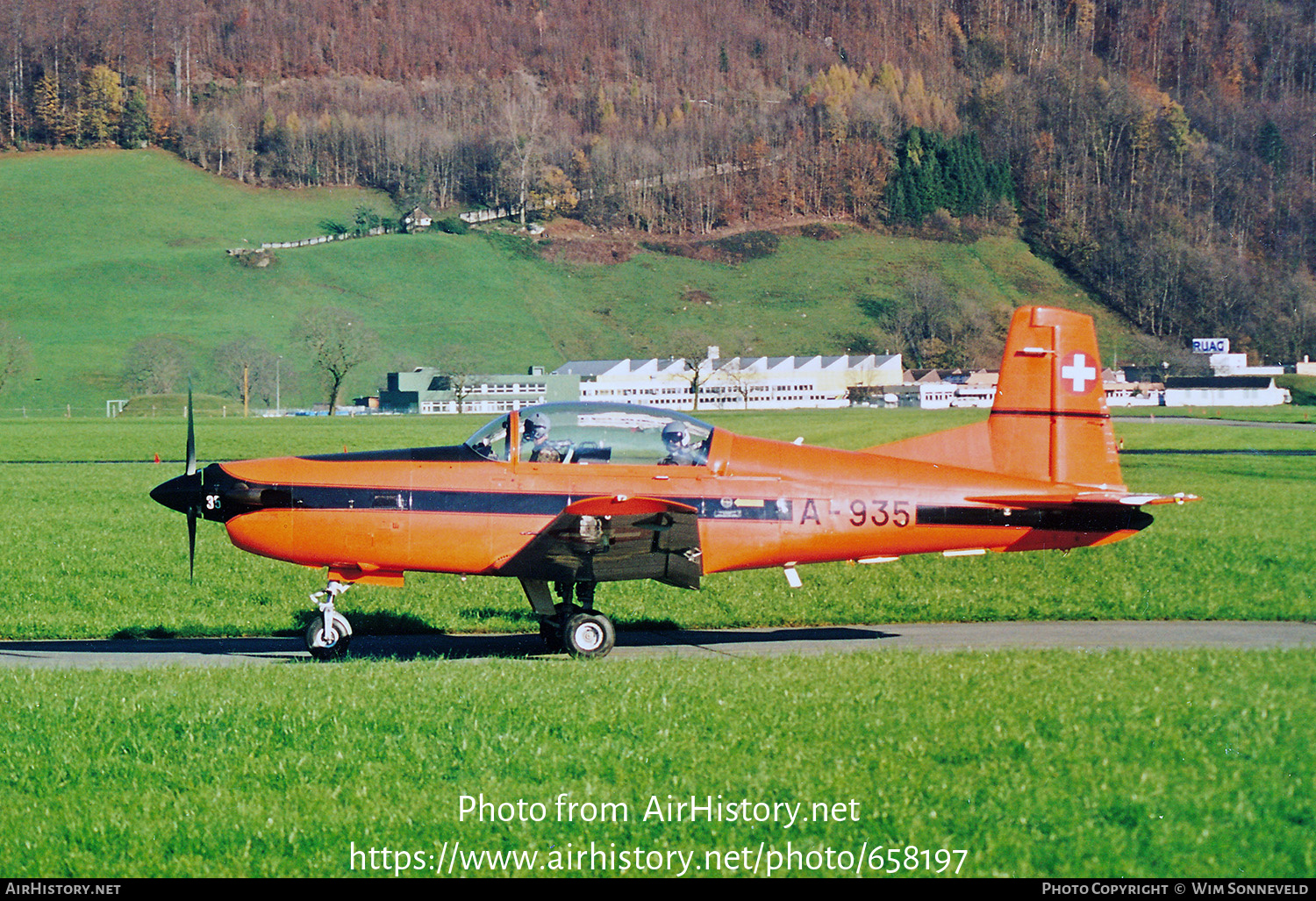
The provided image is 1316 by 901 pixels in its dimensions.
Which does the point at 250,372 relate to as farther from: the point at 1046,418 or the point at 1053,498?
the point at 1053,498

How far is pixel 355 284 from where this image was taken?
13888 centimetres

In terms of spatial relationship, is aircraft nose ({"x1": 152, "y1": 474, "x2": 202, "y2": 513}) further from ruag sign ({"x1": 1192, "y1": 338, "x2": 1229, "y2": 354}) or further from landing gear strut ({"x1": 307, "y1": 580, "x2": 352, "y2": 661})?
ruag sign ({"x1": 1192, "y1": 338, "x2": 1229, "y2": 354})

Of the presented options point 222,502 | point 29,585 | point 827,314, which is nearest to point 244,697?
point 222,502

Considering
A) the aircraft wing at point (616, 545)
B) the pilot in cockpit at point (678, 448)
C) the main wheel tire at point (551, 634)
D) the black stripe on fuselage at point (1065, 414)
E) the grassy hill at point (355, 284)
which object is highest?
the grassy hill at point (355, 284)

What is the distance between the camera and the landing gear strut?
11227 mm

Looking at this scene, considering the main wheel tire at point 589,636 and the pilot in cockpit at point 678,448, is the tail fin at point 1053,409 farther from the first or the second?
the main wheel tire at point 589,636

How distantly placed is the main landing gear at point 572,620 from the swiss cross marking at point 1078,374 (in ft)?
17.5

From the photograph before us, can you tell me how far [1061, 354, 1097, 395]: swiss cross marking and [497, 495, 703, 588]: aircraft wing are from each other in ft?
14.1

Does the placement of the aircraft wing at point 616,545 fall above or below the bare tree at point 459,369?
below

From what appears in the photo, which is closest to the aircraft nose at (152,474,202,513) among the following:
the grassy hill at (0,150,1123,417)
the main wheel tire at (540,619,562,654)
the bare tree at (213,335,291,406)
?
the main wheel tire at (540,619,562,654)

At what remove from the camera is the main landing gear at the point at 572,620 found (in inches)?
436

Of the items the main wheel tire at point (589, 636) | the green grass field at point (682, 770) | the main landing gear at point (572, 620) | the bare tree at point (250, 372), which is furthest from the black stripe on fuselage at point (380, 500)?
the bare tree at point (250, 372)

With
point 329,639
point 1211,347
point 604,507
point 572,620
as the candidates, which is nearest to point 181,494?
point 329,639

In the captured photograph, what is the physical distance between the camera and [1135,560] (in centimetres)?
1594
